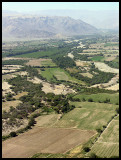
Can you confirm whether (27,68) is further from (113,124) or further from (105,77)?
(113,124)

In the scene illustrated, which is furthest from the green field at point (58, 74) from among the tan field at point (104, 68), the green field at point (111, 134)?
the green field at point (111, 134)

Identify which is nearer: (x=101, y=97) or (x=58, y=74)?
(x=101, y=97)

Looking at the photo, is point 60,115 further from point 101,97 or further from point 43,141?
point 101,97

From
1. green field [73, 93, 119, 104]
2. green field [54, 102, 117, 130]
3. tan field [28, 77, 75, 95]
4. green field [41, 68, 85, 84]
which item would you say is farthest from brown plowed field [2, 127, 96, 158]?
green field [41, 68, 85, 84]

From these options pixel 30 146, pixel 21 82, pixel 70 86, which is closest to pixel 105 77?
pixel 70 86

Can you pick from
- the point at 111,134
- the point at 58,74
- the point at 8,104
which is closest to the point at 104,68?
the point at 58,74

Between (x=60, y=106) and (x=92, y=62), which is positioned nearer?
(x=60, y=106)
